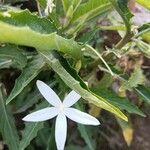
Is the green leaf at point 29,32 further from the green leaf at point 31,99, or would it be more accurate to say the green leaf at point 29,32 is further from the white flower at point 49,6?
the green leaf at point 31,99

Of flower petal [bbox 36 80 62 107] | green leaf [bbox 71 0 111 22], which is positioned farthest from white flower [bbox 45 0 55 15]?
flower petal [bbox 36 80 62 107]

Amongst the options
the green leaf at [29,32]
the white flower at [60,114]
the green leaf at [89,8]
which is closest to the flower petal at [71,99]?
the white flower at [60,114]

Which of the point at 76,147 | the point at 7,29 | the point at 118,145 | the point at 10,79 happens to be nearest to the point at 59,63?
the point at 7,29

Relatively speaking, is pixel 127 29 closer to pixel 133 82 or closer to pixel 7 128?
pixel 133 82

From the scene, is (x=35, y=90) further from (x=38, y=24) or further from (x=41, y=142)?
(x=38, y=24)

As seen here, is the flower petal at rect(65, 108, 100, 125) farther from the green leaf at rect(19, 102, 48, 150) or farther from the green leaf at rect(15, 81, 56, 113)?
the green leaf at rect(15, 81, 56, 113)

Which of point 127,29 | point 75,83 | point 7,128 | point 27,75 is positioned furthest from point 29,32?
point 7,128
